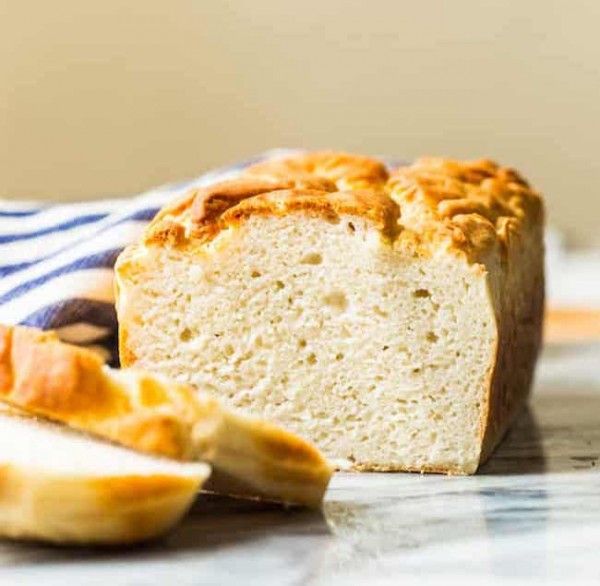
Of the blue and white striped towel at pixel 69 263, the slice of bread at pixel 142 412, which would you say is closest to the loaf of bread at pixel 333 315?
the blue and white striped towel at pixel 69 263

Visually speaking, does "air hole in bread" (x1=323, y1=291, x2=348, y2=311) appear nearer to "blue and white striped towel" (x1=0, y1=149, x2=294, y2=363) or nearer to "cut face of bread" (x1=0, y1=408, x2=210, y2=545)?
"blue and white striped towel" (x1=0, y1=149, x2=294, y2=363)

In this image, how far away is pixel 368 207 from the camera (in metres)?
2.30

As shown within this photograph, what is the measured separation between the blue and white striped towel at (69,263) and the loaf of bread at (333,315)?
162mm

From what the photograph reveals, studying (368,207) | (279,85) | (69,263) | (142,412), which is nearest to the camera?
(142,412)

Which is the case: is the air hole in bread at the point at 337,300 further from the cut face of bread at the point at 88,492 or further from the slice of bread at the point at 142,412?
the cut face of bread at the point at 88,492

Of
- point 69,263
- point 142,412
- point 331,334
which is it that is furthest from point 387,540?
point 69,263

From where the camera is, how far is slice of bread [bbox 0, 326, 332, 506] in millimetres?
1821

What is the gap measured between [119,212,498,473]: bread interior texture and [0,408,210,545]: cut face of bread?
Answer: 21.5 inches

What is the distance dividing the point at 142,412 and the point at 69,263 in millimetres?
828

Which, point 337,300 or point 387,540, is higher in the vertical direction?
point 337,300

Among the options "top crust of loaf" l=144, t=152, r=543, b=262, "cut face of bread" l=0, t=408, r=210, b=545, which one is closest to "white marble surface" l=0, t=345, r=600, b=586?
"cut face of bread" l=0, t=408, r=210, b=545

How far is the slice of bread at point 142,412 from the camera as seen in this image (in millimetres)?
1821

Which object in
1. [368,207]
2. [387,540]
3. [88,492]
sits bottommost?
[387,540]

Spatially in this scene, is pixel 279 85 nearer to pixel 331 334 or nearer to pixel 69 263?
pixel 69 263
